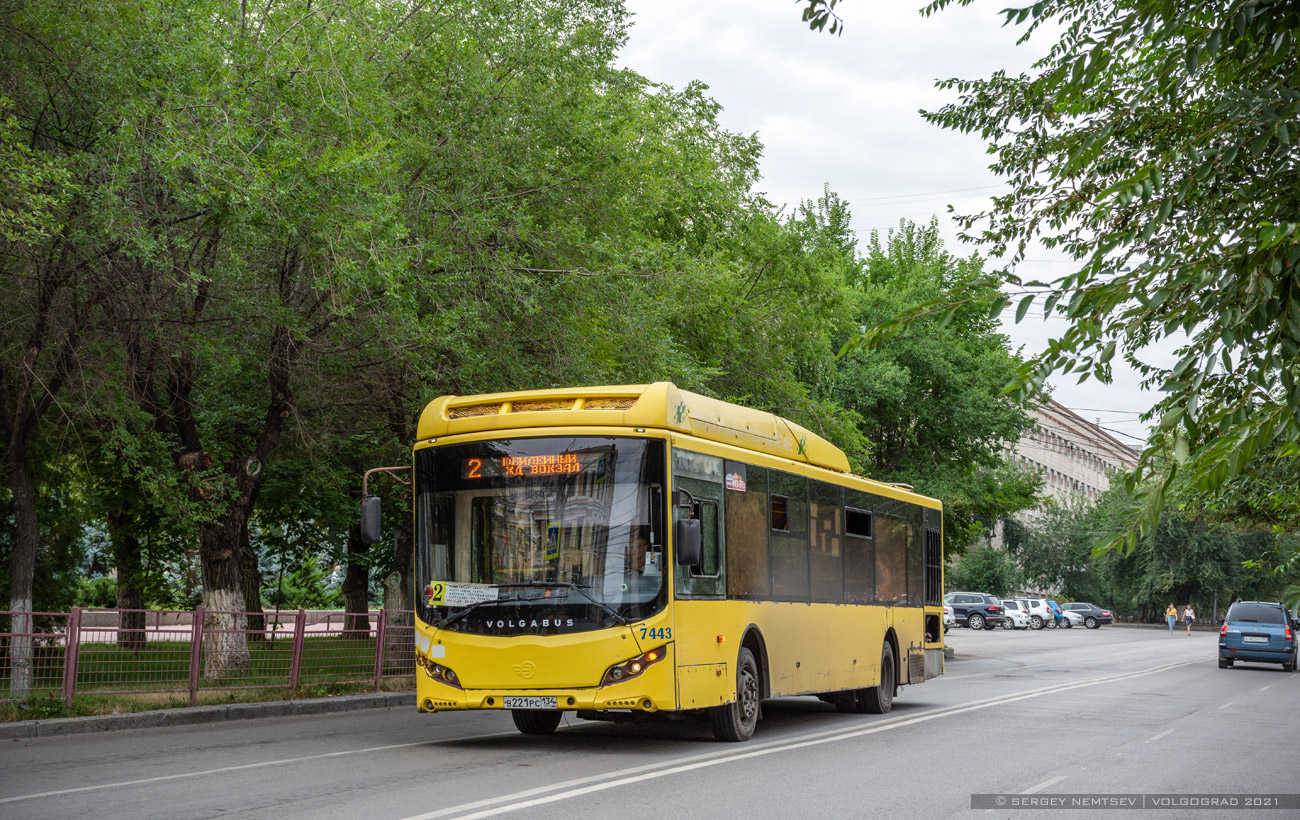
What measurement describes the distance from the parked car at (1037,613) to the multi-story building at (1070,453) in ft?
101

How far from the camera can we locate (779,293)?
31.0 meters

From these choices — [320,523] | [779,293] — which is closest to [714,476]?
[779,293]

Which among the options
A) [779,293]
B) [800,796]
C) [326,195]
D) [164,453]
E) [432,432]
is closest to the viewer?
[800,796]

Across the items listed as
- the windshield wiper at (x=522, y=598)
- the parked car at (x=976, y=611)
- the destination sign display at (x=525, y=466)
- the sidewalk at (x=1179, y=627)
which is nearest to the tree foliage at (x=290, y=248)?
the destination sign display at (x=525, y=466)

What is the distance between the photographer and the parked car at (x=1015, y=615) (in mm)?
70562

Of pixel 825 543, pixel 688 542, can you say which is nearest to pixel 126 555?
pixel 825 543

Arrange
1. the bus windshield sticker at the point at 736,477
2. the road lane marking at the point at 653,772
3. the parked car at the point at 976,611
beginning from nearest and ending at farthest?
the road lane marking at the point at 653,772, the bus windshield sticker at the point at 736,477, the parked car at the point at 976,611

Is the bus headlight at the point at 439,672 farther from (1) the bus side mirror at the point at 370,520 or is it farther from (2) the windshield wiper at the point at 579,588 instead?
(1) the bus side mirror at the point at 370,520

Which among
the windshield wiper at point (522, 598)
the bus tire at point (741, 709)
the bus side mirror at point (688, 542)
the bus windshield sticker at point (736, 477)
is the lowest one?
the bus tire at point (741, 709)

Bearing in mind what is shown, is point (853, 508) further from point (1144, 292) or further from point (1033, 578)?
point (1033, 578)

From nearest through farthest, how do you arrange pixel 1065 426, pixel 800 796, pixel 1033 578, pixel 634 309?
pixel 800 796
pixel 634 309
pixel 1033 578
pixel 1065 426

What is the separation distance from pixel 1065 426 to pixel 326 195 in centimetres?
10898

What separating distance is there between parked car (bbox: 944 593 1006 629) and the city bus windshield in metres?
59.4

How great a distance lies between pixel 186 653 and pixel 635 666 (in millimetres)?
6878
